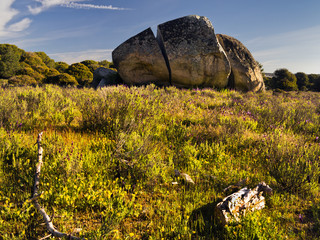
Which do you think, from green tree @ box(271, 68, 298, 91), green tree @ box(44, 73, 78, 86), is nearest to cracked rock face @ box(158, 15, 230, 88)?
green tree @ box(44, 73, 78, 86)

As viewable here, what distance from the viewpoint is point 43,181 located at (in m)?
2.63

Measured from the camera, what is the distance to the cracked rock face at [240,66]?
508 inches

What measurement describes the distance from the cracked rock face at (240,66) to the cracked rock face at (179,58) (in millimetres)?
64

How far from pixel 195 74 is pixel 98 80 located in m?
7.46

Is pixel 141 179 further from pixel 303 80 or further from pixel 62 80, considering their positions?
pixel 303 80

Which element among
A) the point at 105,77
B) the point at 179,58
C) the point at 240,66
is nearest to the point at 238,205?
the point at 179,58

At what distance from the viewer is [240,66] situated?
12875 millimetres

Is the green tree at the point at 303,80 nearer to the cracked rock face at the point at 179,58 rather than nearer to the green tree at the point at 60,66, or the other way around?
the cracked rock face at the point at 179,58

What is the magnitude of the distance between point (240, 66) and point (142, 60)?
638 cm

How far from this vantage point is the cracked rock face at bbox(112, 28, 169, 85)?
1166cm

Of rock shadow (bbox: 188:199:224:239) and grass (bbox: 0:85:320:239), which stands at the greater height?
grass (bbox: 0:85:320:239)

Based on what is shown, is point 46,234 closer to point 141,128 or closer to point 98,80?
point 141,128

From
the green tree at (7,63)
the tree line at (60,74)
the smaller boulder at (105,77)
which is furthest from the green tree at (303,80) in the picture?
the green tree at (7,63)

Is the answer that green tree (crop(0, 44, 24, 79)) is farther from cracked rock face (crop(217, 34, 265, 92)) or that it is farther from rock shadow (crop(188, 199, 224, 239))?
rock shadow (crop(188, 199, 224, 239))
